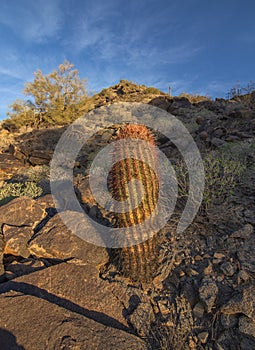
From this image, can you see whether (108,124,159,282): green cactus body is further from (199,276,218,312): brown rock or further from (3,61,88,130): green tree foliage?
(3,61,88,130): green tree foliage

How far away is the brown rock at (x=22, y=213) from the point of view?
126 inches

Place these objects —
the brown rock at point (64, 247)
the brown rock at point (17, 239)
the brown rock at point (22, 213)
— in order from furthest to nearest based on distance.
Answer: the brown rock at point (22, 213) → the brown rock at point (17, 239) → the brown rock at point (64, 247)

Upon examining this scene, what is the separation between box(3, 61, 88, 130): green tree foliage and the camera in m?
13.8

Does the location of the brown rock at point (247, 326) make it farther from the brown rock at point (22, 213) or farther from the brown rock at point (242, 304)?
the brown rock at point (22, 213)

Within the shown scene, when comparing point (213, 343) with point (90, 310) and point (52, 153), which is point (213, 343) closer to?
point (90, 310)

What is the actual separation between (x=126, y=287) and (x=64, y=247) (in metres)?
0.83

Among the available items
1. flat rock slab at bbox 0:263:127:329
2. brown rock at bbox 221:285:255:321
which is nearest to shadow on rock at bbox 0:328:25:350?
flat rock slab at bbox 0:263:127:329

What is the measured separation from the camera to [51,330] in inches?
66.6

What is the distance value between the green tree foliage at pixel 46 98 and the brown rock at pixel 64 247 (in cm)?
1180

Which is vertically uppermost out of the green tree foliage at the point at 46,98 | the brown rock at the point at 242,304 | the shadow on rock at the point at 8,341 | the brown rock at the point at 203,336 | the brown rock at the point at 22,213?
the green tree foliage at the point at 46,98

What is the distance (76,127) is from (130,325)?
991 centimetres

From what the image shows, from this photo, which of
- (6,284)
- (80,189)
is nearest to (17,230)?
(6,284)

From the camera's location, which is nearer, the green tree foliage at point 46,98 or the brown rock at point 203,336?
the brown rock at point 203,336

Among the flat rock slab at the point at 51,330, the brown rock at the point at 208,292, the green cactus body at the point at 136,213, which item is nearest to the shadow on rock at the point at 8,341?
the flat rock slab at the point at 51,330
